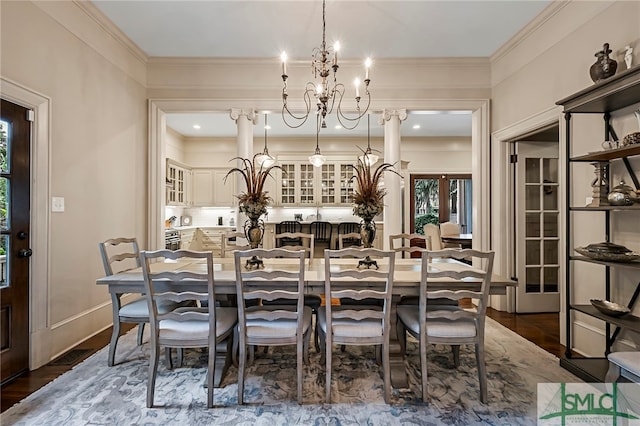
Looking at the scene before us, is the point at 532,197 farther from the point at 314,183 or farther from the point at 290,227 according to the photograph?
the point at 314,183

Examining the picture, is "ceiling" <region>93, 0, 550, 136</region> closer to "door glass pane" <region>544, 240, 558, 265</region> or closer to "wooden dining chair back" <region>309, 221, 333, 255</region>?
"door glass pane" <region>544, 240, 558, 265</region>

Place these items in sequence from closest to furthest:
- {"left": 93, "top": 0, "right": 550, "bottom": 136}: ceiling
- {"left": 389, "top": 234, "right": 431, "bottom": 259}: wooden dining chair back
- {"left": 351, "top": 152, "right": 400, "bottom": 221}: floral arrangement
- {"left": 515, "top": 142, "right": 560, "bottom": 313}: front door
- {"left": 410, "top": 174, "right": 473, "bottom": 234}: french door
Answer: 1. {"left": 351, "top": 152, "right": 400, "bottom": 221}: floral arrangement
2. {"left": 389, "top": 234, "right": 431, "bottom": 259}: wooden dining chair back
3. {"left": 93, "top": 0, "right": 550, "bottom": 136}: ceiling
4. {"left": 515, "top": 142, "right": 560, "bottom": 313}: front door
5. {"left": 410, "top": 174, "right": 473, "bottom": 234}: french door

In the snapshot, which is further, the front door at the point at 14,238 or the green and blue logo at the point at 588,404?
the front door at the point at 14,238

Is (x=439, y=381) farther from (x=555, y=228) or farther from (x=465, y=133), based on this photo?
(x=465, y=133)

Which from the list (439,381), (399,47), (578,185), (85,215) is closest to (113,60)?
(85,215)

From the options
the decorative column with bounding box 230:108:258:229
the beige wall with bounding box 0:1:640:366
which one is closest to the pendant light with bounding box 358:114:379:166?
the beige wall with bounding box 0:1:640:366

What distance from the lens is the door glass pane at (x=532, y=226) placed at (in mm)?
3930

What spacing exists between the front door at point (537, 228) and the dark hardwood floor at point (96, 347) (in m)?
0.25

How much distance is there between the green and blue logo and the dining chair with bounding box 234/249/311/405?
148 cm

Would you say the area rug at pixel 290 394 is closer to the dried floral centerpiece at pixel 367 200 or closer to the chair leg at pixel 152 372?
the chair leg at pixel 152 372

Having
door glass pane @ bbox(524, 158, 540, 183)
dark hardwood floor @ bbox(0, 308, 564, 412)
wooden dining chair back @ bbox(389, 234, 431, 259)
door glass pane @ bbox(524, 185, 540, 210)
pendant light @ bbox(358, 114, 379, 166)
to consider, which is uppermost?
pendant light @ bbox(358, 114, 379, 166)

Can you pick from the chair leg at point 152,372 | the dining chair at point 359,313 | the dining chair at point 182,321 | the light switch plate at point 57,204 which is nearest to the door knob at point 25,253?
the light switch plate at point 57,204

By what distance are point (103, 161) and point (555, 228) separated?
516 cm

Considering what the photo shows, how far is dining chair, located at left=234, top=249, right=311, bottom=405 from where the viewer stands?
193 cm
